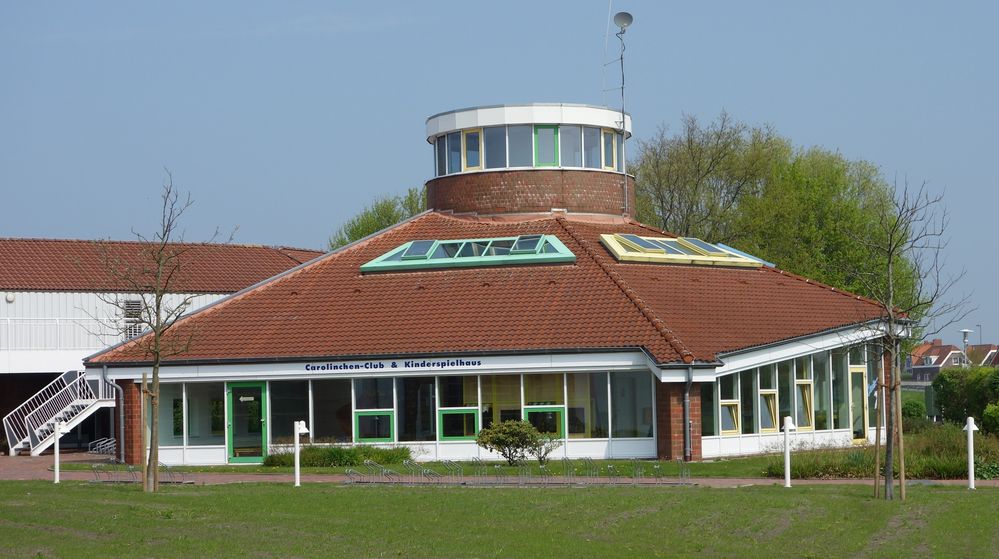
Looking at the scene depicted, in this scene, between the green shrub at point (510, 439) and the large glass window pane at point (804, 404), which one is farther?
the large glass window pane at point (804, 404)

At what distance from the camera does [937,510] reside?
20.7 m

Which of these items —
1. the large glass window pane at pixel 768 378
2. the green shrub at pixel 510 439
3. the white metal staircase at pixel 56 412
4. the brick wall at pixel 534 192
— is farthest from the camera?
the white metal staircase at pixel 56 412

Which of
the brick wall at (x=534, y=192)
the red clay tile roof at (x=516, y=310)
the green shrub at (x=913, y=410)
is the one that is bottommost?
the green shrub at (x=913, y=410)

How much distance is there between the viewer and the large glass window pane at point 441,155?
42.4 m

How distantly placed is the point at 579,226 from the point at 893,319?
60.2ft

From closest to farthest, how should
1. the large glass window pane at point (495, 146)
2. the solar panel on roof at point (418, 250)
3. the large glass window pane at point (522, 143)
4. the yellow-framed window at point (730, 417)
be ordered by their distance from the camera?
the yellow-framed window at point (730, 417), the solar panel on roof at point (418, 250), the large glass window pane at point (522, 143), the large glass window pane at point (495, 146)

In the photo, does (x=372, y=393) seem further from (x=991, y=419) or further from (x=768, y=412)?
(x=991, y=419)

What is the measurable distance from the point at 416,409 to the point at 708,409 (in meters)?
7.08

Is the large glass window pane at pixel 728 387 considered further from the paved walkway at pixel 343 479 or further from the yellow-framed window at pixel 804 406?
the paved walkway at pixel 343 479

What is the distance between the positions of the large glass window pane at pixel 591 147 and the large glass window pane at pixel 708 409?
1036 cm

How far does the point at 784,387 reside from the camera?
35188mm

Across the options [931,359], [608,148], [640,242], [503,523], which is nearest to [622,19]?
[608,148]

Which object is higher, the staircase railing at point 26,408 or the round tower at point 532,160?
the round tower at point 532,160

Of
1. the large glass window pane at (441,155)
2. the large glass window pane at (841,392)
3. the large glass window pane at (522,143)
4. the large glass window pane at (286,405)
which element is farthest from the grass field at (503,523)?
the large glass window pane at (441,155)
